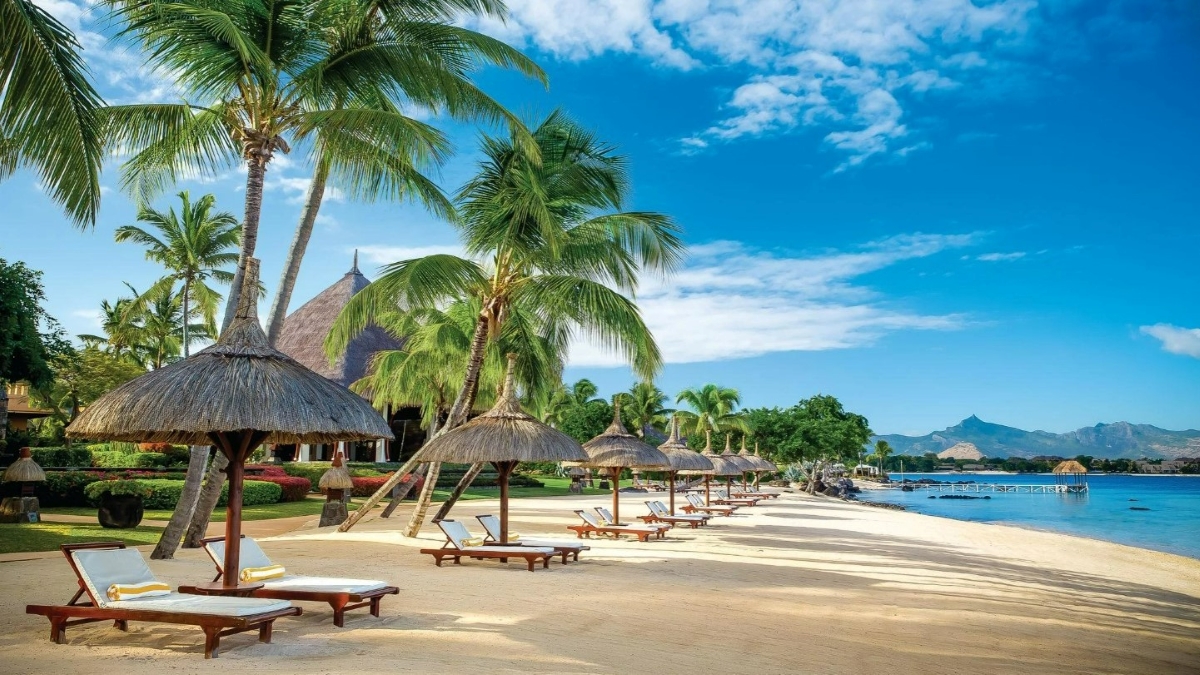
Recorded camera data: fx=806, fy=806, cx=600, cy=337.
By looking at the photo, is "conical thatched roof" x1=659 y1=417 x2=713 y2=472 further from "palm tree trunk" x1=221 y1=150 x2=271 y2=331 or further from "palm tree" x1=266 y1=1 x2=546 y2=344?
"palm tree trunk" x1=221 y1=150 x2=271 y2=331

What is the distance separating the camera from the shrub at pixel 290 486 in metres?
21.5

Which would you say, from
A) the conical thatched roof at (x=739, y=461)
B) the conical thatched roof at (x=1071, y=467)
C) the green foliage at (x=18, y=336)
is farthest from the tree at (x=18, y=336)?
the conical thatched roof at (x=1071, y=467)

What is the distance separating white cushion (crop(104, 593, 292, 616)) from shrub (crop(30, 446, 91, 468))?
21384 millimetres

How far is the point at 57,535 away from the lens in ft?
39.8

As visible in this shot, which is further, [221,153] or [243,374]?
[221,153]

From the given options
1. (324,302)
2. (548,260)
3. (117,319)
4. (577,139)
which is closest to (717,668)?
(548,260)

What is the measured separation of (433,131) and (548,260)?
13.9ft

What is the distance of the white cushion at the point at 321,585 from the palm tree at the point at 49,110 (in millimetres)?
3318

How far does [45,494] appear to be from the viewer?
52.9 feet

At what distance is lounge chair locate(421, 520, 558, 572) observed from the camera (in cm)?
1012

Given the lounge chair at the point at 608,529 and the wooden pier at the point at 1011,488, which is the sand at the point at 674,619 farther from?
the wooden pier at the point at 1011,488

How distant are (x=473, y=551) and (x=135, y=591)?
4.94m

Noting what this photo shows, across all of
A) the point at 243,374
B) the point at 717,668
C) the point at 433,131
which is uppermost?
the point at 433,131

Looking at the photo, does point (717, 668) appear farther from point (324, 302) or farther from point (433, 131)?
point (324, 302)
